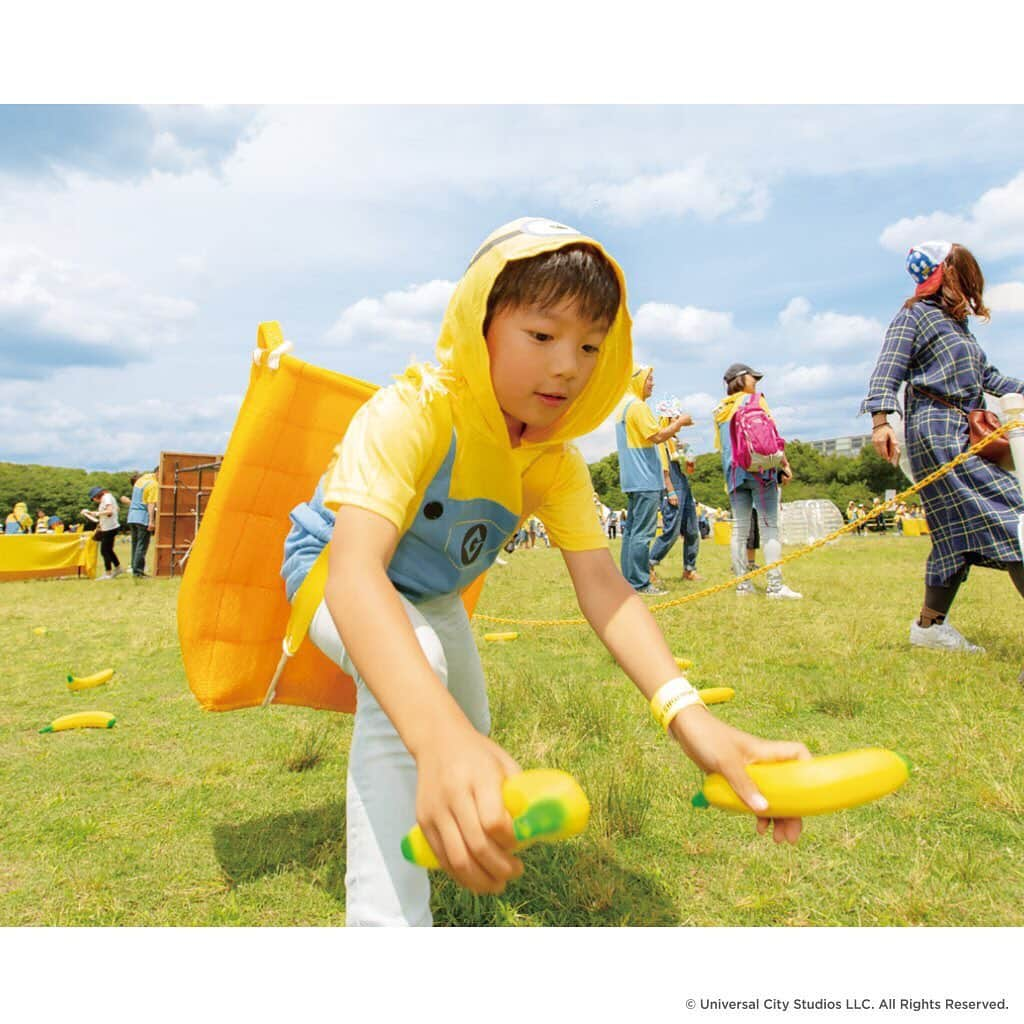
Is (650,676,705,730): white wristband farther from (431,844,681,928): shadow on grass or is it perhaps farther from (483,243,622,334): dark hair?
(483,243,622,334): dark hair

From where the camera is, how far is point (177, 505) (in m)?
14.5

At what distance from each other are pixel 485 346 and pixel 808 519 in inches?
1068

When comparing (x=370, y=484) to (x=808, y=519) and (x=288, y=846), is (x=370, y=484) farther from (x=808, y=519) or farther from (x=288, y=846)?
(x=808, y=519)

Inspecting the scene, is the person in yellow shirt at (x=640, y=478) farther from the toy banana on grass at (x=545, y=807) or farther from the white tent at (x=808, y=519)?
the white tent at (x=808, y=519)

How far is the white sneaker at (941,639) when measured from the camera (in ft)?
15.4

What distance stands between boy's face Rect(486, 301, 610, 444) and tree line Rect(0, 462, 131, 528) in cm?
6481

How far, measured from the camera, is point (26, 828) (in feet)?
8.66

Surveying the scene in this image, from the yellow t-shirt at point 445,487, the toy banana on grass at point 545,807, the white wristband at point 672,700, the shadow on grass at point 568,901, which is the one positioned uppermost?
the yellow t-shirt at point 445,487

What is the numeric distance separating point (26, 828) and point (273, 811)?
80 cm

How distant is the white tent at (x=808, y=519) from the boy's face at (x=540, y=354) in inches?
1000

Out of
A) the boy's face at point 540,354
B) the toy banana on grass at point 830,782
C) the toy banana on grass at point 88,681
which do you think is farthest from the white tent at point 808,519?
the toy banana on grass at point 830,782

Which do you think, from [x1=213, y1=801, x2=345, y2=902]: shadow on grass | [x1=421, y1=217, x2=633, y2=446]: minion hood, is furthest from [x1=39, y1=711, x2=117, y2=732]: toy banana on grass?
[x1=421, y1=217, x2=633, y2=446]: minion hood

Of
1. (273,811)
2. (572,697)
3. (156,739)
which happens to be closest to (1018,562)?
(572,697)

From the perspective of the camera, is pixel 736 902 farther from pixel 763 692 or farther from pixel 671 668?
pixel 763 692
